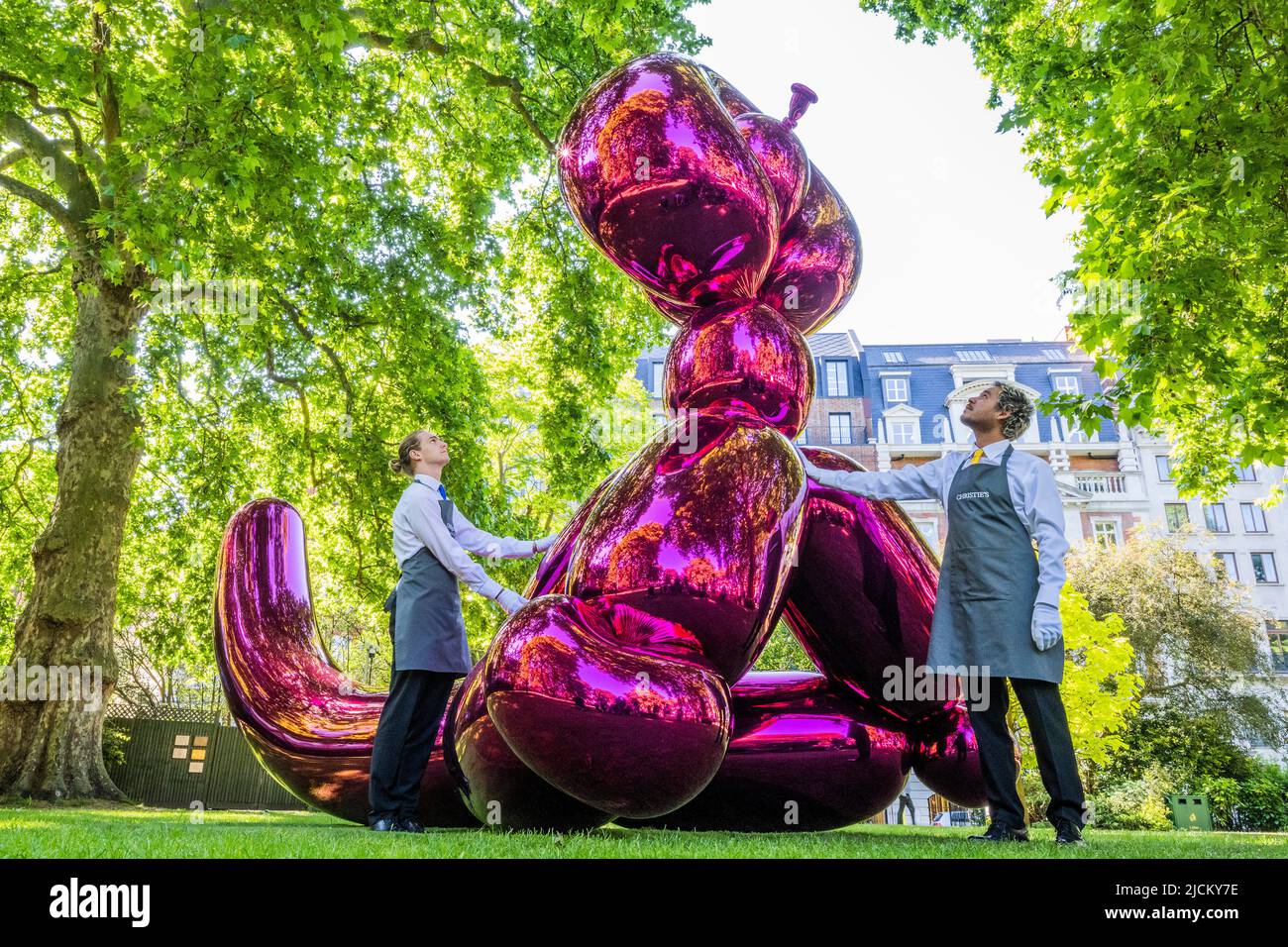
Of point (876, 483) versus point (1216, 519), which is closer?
point (876, 483)

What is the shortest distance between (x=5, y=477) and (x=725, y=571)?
1521 cm

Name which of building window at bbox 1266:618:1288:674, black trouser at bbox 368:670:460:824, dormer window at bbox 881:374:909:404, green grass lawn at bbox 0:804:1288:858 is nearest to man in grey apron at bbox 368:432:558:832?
black trouser at bbox 368:670:460:824

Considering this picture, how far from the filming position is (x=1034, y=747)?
3355mm

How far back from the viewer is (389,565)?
11.8 m

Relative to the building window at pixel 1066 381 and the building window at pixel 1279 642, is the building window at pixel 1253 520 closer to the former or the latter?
the building window at pixel 1279 642

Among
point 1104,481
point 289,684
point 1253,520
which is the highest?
point 1104,481

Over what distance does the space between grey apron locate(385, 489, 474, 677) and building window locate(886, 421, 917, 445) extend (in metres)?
34.2

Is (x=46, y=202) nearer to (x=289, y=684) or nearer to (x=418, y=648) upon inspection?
(x=289, y=684)

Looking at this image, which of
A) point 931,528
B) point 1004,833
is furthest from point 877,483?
point 931,528

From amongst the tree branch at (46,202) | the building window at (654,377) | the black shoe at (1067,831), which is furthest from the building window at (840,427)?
the black shoe at (1067,831)

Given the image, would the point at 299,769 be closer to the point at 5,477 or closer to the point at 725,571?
the point at 725,571

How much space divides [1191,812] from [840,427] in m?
20.3

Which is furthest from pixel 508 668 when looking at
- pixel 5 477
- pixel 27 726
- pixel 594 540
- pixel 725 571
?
pixel 5 477

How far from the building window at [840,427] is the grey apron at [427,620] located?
33721 millimetres
